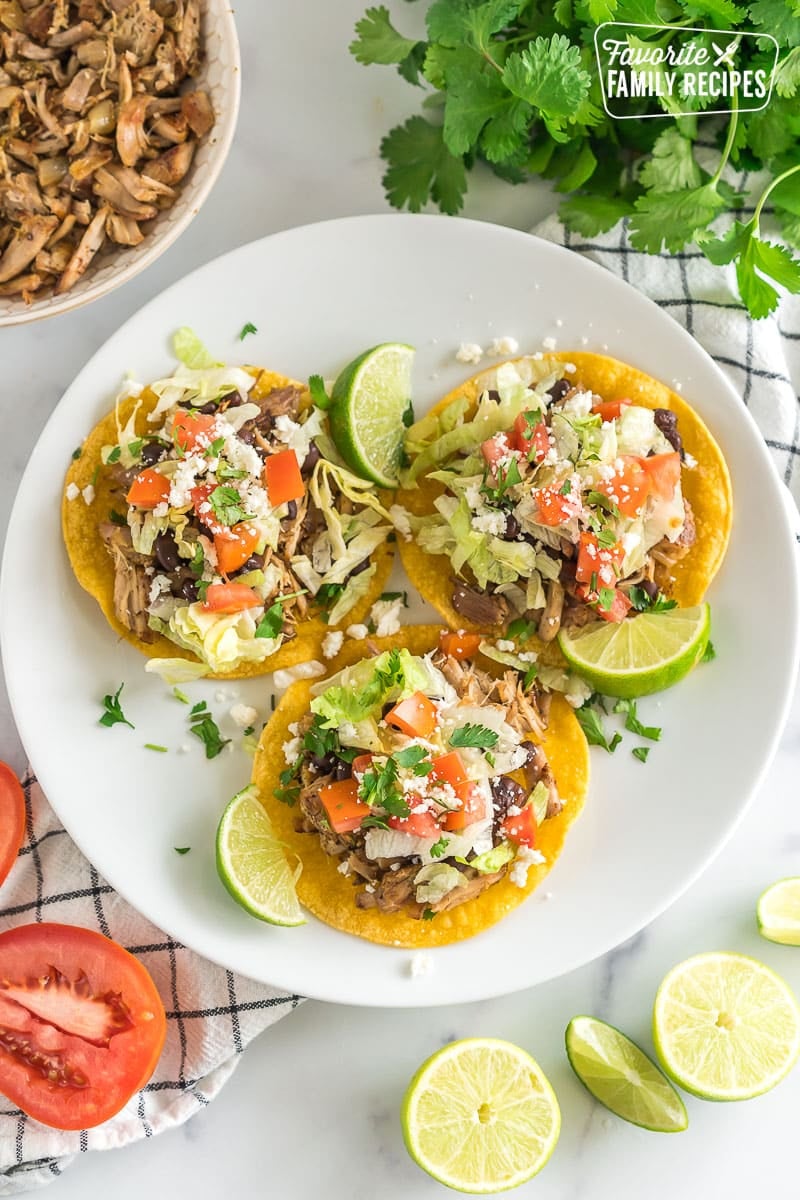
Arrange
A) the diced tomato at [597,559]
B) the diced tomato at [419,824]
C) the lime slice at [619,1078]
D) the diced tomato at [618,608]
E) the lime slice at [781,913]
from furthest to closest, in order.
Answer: the lime slice at [781,913] < the lime slice at [619,1078] < the diced tomato at [618,608] < the diced tomato at [597,559] < the diced tomato at [419,824]

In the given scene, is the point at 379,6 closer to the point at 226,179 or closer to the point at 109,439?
the point at 226,179

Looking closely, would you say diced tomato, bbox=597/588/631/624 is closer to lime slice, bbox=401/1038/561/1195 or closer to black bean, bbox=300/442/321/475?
black bean, bbox=300/442/321/475

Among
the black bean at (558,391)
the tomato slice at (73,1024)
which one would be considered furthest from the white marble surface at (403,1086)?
the black bean at (558,391)

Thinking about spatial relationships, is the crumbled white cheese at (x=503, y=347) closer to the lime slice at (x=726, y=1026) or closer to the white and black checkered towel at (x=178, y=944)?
the white and black checkered towel at (x=178, y=944)

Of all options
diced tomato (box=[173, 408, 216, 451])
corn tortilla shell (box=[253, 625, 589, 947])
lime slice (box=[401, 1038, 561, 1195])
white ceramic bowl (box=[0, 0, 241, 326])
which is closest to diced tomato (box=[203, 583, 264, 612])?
corn tortilla shell (box=[253, 625, 589, 947])

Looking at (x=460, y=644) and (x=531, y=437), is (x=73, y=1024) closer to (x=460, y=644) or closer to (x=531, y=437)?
(x=460, y=644)

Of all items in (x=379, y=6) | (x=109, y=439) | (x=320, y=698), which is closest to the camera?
(x=320, y=698)

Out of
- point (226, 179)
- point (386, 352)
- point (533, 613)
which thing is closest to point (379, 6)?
point (226, 179)
